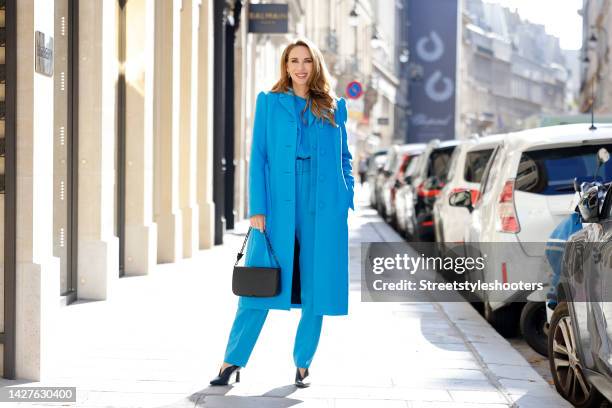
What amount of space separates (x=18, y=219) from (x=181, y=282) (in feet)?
18.6

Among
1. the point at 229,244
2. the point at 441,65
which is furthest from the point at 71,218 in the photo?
the point at 441,65

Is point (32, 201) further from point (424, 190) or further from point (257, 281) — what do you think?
point (424, 190)

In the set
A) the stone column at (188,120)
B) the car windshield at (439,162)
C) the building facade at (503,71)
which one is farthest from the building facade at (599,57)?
the building facade at (503,71)

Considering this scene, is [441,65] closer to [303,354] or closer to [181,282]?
[181,282]

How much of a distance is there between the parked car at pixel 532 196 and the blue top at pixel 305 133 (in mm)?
2772

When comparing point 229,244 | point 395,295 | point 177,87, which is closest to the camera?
point 395,295

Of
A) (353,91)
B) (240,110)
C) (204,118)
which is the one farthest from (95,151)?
(353,91)

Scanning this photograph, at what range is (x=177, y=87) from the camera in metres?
14.4

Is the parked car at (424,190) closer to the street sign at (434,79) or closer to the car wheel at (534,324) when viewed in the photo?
the car wheel at (534,324)

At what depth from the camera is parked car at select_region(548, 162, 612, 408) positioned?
5.40m

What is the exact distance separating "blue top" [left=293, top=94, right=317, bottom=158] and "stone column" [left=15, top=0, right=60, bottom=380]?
4.40 feet

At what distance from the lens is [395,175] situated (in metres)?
24.5

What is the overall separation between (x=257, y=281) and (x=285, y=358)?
1.41 metres

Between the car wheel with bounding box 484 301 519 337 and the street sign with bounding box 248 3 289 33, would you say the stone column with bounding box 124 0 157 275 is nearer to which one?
the car wheel with bounding box 484 301 519 337
